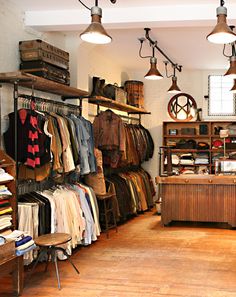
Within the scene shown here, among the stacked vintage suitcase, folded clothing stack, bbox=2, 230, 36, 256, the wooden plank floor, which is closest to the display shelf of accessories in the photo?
folded clothing stack, bbox=2, 230, 36, 256

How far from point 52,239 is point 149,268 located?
3.89 ft

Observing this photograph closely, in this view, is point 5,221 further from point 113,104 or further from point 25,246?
point 113,104

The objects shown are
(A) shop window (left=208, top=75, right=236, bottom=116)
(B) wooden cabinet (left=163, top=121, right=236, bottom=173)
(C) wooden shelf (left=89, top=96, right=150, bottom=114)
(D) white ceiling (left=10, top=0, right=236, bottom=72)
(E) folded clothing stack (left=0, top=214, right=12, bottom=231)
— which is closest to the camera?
(E) folded clothing stack (left=0, top=214, right=12, bottom=231)

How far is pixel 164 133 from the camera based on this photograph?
9539mm

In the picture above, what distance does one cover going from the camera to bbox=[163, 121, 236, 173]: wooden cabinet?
919cm

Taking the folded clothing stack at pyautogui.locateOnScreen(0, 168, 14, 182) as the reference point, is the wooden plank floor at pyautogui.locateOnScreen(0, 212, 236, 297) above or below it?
below

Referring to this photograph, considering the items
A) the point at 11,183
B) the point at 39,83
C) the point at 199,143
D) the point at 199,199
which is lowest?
the point at 199,199

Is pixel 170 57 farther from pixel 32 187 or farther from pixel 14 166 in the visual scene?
pixel 14 166

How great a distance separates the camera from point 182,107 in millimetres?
9727

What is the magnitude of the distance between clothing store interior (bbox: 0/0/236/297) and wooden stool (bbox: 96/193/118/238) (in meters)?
0.02

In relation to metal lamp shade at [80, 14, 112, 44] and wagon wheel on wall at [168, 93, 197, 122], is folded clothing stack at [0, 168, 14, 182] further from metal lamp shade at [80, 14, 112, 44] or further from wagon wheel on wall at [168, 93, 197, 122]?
wagon wheel on wall at [168, 93, 197, 122]

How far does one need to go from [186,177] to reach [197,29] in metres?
2.42

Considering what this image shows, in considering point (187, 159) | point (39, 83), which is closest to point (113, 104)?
point (187, 159)

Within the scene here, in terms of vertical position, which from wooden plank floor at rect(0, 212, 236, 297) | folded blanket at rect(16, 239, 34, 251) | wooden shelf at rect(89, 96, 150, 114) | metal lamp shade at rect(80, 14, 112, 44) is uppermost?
metal lamp shade at rect(80, 14, 112, 44)
